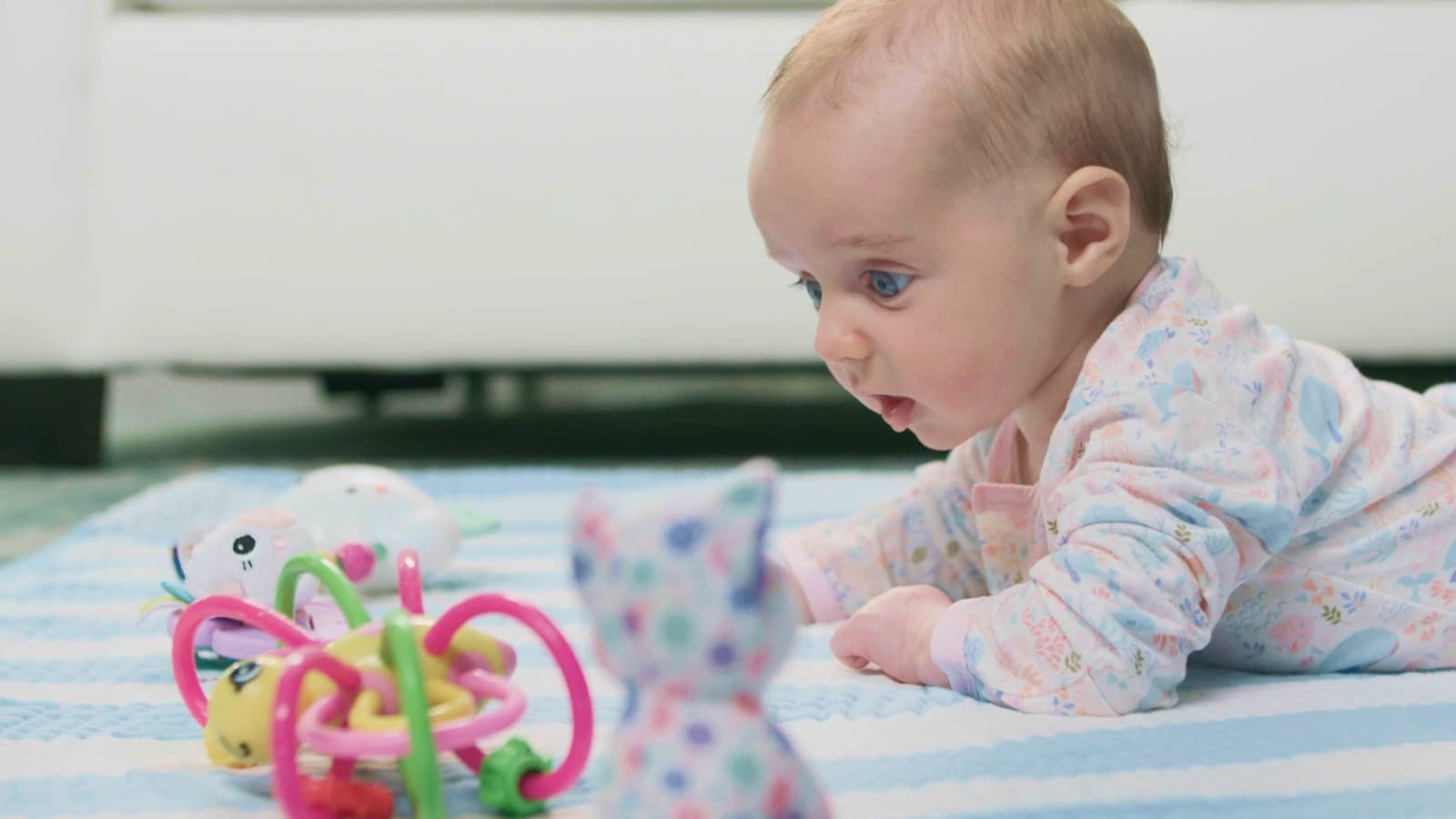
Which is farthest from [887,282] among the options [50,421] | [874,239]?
[50,421]

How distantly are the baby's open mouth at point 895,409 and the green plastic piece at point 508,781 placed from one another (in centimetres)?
29

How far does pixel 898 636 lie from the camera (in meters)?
0.70

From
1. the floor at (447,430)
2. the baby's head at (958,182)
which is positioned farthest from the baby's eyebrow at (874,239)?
the floor at (447,430)

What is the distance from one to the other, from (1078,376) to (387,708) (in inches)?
15.5

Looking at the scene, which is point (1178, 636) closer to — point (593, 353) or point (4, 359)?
point (593, 353)

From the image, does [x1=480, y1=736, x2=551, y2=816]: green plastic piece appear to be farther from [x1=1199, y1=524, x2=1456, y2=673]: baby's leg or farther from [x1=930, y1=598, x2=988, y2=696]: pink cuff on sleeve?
[x1=1199, y1=524, x2=1456, y2=673]: baby's leg

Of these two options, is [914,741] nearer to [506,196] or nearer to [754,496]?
[754,496]

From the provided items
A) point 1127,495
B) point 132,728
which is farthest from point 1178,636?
point 132,728

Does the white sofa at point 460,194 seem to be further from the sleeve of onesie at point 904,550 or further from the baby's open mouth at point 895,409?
the baby's open mouth at point 895,409

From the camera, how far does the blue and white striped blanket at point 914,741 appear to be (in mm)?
515

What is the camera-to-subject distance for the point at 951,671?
0.67 metres

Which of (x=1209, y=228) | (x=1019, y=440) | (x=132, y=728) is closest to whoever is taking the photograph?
(x=132, y=728)

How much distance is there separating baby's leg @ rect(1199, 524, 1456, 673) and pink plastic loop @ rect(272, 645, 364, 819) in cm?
48

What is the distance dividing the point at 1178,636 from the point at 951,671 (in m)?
0.11
